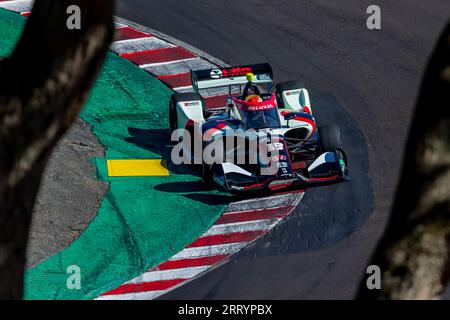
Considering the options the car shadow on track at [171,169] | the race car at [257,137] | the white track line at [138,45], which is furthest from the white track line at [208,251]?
the white track line at [138,45]

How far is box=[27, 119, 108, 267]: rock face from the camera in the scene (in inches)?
529

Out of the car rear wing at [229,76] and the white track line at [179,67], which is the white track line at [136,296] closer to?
the car rear wing at [229,76]

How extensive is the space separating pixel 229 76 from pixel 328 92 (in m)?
2.96

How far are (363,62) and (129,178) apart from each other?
6704 mm

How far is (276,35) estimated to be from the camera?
2073cm

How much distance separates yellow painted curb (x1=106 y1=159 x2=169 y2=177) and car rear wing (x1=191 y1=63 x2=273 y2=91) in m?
1.55

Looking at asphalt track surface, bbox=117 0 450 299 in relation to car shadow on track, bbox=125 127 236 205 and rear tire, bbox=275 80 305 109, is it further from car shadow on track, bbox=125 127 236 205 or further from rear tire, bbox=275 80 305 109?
car shadow on track, bbox=125 127 236 205

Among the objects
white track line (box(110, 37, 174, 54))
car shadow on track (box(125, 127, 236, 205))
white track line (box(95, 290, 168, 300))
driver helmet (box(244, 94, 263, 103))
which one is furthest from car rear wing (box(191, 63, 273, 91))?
white track line (box(95, 290, 168, 300))

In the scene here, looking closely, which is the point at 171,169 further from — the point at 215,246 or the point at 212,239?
the point at 215,246

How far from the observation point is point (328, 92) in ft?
60.4

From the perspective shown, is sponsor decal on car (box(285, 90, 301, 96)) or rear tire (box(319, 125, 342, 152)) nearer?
rear tire (box(319, 125, 342, 152))

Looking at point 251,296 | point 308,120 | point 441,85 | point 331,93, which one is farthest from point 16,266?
point 331,93

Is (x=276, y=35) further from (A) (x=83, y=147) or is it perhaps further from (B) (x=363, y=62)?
(A) (x=83, y=147)

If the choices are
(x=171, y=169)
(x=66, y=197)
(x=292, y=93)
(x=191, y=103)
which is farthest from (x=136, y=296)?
(x=292, y=93)
